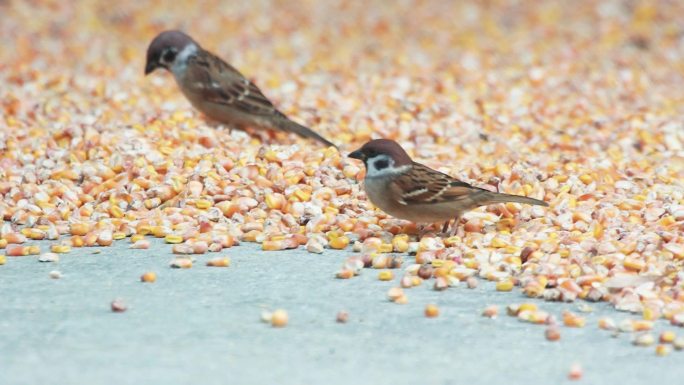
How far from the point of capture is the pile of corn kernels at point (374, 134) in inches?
184

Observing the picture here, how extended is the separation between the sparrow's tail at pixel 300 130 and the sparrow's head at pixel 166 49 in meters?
0.87

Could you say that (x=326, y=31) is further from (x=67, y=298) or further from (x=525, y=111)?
(x=67, y=298)

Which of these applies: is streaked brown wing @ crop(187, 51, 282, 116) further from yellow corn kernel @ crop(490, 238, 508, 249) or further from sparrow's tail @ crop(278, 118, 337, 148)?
yellow corn kernel @ crop(490, 238, 508, 249)

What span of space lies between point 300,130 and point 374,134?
44cm

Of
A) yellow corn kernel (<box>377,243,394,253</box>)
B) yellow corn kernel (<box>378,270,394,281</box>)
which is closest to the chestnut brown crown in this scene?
yellow corn kernel (<box>377,243,394,253</box>)

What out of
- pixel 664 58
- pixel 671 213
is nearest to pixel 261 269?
pixel 671 213

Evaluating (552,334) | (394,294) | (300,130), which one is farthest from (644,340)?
(300,130)

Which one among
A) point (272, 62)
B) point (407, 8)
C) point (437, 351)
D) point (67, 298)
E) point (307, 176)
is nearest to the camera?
point (437, 351)

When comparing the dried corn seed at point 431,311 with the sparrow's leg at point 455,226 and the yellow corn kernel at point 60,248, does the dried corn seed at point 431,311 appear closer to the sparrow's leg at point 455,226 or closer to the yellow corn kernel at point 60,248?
the sparrow's leg at point 455,226

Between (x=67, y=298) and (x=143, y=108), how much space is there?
3.29 m

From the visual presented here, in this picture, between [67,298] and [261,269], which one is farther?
[261,269]

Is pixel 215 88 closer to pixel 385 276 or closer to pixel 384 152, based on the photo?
pixel 384 152

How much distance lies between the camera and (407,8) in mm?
10562

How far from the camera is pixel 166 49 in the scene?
7.14 m
